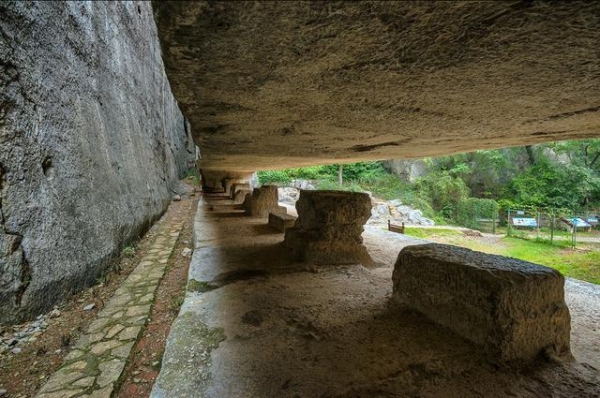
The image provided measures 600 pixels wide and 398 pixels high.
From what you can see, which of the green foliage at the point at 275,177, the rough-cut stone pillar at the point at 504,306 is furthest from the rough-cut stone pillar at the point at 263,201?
the green foliage at the point at 275,177

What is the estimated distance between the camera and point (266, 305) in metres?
2.31

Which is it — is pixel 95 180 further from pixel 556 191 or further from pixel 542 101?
pixel 556 191

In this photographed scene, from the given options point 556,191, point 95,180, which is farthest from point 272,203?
point 556,191

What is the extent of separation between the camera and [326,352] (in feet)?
5.55

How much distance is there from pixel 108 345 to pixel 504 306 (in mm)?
3375

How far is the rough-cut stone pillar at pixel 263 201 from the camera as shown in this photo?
23.4ft

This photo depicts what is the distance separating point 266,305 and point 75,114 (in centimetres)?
415

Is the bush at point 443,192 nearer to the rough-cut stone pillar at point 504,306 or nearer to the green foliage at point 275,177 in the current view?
the green foliage at point 275,177

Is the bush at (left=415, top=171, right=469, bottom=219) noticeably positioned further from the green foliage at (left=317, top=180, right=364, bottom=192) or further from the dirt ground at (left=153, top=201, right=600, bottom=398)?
the dirt ground at (left=153, top=201, right=600, bottom=398)

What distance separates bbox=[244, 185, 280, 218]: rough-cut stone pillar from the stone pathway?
3.01 meters

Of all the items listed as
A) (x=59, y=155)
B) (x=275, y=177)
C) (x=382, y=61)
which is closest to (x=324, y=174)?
(x=275, y=177)

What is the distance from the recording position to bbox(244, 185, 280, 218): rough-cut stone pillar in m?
7.12

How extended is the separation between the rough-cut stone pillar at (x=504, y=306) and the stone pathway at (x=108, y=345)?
2660 mm

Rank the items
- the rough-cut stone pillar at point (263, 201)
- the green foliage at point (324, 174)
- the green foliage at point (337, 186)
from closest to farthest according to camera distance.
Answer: the rough-cut stone pillar at point (263, 201) < the green foliage at point (337, 186) < the green foliage at point (324, 174)
